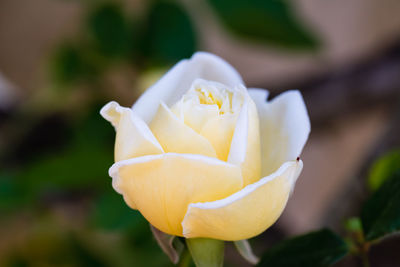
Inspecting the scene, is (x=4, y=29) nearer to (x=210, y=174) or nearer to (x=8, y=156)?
(x=8, y=156)

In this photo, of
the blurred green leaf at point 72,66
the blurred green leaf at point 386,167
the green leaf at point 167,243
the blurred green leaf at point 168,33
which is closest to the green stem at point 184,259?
the green leaf at point 167,243

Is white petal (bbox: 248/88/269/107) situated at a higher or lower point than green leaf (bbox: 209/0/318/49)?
higher

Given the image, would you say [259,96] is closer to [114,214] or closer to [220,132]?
[220,132]

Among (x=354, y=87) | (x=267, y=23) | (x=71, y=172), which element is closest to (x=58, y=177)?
(x=71, y=172)

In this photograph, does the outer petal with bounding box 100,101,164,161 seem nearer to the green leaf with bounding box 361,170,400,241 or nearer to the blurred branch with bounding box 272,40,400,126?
the green leaf with bounding box 361,170,400,241

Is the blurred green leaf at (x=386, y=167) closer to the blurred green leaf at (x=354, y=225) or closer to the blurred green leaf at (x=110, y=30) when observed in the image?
the blurred green leaf at (x=354, y=225)

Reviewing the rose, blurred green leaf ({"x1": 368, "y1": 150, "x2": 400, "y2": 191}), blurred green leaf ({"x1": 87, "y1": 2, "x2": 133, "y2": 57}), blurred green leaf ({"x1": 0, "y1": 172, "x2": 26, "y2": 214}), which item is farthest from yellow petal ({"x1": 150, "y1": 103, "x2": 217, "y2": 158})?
blurred green leaf ({"x1": 87, "y1": 2, "x2": 133, "y2": 57})
